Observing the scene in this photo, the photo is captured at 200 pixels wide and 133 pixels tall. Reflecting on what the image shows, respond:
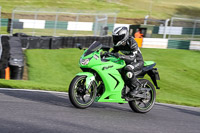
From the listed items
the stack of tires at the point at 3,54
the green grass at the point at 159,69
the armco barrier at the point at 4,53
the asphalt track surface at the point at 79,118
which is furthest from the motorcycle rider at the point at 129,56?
the armco barrier at the point at 4,53

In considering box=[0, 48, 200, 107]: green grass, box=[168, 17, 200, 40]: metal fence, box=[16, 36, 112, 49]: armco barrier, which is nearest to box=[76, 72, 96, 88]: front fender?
box=[0, 48, 200, 107]: green grass

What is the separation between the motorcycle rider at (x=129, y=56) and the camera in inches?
260

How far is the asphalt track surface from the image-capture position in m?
4.88

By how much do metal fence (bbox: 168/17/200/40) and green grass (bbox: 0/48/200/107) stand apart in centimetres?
550

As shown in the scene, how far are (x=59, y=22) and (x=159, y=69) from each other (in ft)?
33.8

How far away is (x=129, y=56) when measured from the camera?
21.9 feet

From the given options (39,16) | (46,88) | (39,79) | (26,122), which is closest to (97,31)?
(39,16)

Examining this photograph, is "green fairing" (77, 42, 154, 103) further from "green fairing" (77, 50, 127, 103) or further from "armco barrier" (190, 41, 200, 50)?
"armco barrier" (190, 41, 200, 50)

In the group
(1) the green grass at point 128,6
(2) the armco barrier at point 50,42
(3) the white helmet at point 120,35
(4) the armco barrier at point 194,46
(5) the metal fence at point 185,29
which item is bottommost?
(2) the armco barrier at point 50,42

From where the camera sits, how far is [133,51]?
265 inches

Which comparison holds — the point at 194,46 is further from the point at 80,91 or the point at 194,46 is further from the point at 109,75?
the point at 80,91

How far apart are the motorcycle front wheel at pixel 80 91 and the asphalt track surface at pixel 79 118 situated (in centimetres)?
13

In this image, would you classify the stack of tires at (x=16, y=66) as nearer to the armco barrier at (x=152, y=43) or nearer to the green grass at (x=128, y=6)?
the armco barrier at (x=152, y=43)

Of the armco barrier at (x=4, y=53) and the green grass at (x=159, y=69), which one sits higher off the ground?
the armco barrier at (x=4, y=53)
